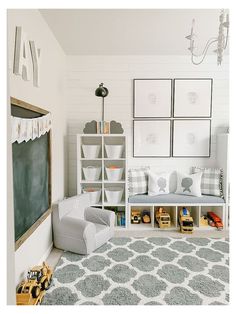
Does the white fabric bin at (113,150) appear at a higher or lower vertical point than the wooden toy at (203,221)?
higher

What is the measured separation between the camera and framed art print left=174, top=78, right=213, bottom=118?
4105 mm

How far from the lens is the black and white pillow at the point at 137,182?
393 centimetres

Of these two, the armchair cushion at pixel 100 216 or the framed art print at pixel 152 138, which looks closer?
the armchair cushion at pixel 100 216

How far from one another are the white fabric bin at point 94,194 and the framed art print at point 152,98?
1369 mm

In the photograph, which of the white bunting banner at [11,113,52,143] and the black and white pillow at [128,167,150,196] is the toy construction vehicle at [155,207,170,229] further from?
the white bunting banner at [11,113,52,143]

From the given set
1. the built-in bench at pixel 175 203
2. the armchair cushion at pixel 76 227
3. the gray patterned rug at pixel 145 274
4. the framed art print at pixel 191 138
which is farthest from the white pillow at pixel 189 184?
the armchair cushion at pixel 76 227

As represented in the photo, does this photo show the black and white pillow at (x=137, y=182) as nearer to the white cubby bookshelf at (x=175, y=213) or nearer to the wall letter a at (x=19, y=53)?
the white cubby bookshelf at (x=175, y=213)

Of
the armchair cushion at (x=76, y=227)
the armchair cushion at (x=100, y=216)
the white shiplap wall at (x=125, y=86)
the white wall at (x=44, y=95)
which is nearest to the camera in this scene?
the white wall at (x=44, y=95)

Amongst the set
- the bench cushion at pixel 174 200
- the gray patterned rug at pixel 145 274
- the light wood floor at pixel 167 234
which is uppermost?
the bench cushion at pixel 174 200

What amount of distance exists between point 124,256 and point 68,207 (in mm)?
918

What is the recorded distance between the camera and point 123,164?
4.14m

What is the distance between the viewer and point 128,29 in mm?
3057

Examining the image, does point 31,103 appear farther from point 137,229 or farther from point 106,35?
point 137,229
